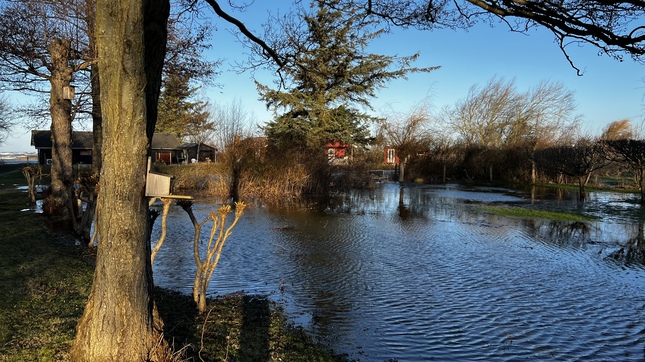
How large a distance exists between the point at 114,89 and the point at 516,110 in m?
41.4

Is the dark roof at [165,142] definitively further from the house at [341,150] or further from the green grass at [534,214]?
the green grass at [534,214]

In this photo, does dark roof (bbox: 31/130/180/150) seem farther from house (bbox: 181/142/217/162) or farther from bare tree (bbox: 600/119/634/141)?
bare tree (bbox: 600/119/634/141)

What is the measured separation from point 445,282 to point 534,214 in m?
10.2

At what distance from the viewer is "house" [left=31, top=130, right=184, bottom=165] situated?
46.9 meters

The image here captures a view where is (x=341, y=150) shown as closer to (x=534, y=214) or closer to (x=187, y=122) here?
(x=534, y=214)

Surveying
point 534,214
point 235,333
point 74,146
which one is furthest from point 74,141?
point 235,333

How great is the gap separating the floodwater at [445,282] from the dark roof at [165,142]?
37958mm

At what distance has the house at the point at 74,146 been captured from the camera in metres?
46.6

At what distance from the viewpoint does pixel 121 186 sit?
3.03 metres

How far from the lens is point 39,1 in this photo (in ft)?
34.6

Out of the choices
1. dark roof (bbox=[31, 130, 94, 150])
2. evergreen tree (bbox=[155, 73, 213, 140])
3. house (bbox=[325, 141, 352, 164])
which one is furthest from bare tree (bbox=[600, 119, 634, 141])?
dark roof (bbox=[31, 130, 94, 150])

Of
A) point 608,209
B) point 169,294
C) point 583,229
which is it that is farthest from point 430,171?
point 169,294

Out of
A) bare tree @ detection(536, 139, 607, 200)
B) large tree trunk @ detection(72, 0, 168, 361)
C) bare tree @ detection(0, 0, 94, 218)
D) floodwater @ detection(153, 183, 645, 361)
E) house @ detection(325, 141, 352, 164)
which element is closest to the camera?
large tree trunk @ detection(72, 0, 168, 361)

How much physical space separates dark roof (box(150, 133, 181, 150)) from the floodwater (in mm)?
37958
